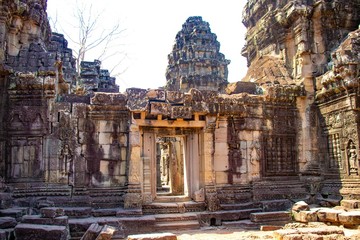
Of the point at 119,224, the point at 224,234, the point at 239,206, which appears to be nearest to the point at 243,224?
the point at 239,206

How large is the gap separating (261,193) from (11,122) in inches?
255

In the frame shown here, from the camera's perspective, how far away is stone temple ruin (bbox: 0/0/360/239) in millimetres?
8297

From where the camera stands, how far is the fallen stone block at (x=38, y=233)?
6.46 meters

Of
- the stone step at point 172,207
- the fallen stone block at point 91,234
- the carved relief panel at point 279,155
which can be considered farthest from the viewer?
the carved relief panel at point 279,155

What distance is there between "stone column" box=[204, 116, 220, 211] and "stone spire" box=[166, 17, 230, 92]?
13672 mm

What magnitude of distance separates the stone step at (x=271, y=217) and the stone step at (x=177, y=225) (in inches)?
54.5

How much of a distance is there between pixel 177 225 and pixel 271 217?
2288 mm

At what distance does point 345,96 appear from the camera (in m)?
9.23

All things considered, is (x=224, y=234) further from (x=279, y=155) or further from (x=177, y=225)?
(x=279, y=155)

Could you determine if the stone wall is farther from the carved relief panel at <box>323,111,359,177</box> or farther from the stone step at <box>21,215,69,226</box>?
the stone step at <box>21,215,69,226</box>

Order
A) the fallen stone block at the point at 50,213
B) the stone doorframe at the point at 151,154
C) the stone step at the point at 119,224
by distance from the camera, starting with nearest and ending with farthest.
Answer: the fallen stone block at the point at 50,213
the stone step at the point at 119,224
the stone doorframe at the point at 151,154

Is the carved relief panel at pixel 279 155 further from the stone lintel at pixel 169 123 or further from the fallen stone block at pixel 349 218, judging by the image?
the fallen stone block at pixel 349 218

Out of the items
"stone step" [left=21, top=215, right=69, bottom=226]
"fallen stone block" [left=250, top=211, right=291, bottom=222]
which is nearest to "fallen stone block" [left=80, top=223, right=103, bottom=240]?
"stone step" [left=21, top=215, right=69, bottom=226]

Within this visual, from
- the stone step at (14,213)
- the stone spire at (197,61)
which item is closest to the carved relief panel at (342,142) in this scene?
the stone step at (14,213)
